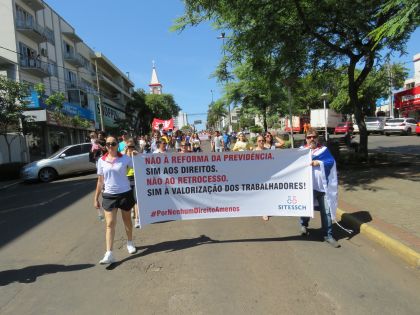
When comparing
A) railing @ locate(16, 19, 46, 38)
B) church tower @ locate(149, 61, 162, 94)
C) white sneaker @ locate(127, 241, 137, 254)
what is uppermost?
church tower @ locate(149, 61, 162, 94)

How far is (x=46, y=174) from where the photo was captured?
1903 centimetres

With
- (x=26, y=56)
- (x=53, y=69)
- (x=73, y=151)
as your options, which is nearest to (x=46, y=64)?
(x=53, y=69)

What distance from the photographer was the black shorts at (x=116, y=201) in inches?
236

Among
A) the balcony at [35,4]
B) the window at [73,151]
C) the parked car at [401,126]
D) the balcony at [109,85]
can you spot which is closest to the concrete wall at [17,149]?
the window at [73,151]

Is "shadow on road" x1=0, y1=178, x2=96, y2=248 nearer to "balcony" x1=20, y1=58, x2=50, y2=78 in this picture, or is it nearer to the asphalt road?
the asphalt road

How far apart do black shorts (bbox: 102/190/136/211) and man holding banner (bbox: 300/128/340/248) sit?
2.85 metres

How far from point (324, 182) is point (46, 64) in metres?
38.2

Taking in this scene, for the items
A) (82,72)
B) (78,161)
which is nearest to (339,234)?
(78,161)

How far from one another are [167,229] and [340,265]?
11.1 ft

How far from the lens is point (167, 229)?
25.8ft

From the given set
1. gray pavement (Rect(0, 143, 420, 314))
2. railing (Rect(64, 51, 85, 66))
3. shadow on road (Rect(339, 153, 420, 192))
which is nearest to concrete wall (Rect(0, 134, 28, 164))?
railing (Rect(64, 51, 85, 66))

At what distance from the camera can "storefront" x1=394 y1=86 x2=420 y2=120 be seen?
44281 mm

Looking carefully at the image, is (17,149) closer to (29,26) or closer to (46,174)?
(29,26)

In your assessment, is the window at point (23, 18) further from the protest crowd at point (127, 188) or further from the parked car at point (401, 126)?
the protest crowd at point (127, 188)
